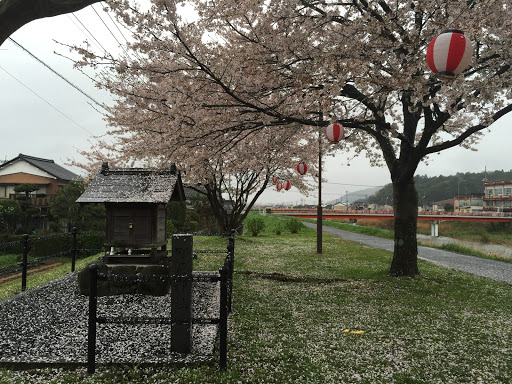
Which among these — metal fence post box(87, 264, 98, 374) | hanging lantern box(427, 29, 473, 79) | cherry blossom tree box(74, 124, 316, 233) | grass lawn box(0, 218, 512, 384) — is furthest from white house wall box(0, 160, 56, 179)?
hanging lantern box(427, 29, 473, 79)

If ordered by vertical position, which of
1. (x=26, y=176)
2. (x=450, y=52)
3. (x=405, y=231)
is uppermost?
(x=26, y=176)

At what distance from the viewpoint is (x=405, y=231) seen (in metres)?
9.80

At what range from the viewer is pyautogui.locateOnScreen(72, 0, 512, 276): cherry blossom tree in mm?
7531

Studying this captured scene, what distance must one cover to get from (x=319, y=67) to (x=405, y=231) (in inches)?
212

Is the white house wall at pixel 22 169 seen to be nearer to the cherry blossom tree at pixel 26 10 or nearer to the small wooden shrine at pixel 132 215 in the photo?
the small wooden shrine at pixel 132 215

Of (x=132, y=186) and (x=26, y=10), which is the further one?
(x=132, y=186)

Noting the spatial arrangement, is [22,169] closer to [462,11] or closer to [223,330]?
[223,330]

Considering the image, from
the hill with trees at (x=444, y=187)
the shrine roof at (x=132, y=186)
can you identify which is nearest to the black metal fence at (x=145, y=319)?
the shrine roof at (x=132, y=186)

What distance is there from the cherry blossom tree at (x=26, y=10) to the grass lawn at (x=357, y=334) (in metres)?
4.03

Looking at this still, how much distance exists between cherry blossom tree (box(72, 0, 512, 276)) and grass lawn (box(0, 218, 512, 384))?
6.75ft

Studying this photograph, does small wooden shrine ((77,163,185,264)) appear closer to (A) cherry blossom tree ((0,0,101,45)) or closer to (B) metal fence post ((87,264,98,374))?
(B) metal fence post ((87,264,98,374))

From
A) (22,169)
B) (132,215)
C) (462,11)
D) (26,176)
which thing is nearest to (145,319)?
(132,215)

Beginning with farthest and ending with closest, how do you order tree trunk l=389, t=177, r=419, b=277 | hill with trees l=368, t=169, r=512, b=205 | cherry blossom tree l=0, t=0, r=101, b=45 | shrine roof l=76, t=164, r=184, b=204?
hill with trees l=368, t=169, r=512, b=205 → tree trunk l=389, t=177, r=419, b=277 → shrine roof l=76, t=164, r=184, b=204 → cherry blossom tree l=0, t=0, r=101, b=45

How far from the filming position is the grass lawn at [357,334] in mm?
4113
